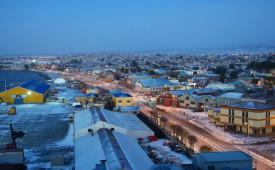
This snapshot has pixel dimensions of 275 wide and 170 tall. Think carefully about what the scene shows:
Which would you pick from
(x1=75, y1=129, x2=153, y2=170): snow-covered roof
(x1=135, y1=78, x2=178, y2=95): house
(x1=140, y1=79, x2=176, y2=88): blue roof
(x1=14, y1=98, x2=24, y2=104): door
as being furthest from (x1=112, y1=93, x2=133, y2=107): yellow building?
(x1=75, y1=129, x2=153, y2=170): snow-covered roof

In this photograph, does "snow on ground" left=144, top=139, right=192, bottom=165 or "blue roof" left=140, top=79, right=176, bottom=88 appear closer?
"snow on ground" left=144, top=139, right=192, bottom=165

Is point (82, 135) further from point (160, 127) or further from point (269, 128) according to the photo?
point (269, 128)

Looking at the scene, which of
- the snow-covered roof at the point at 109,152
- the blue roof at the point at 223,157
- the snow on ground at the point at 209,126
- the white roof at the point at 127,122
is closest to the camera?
the blue roof at the point at 223,157

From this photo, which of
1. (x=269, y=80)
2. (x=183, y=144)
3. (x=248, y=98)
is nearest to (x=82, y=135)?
(x=183, y=144)

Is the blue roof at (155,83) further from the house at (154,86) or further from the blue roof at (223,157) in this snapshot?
the blue roof at (223,157)

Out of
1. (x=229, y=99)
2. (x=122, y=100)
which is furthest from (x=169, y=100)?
(x=229, y=99)

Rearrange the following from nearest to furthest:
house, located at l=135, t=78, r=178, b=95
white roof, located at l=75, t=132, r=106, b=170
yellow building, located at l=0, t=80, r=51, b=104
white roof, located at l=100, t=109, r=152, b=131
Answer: white roof, located at l=75, t=132, r=106, b=170 → white roof, located at l=100, t=109, r=152, b=131 → yellow building, located at l=0, t=80, r=51, b=104 → house, located at l=135, t=78, r=178, b=95

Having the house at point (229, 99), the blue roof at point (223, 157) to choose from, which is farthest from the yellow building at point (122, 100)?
the blue roof at point (223, 157)

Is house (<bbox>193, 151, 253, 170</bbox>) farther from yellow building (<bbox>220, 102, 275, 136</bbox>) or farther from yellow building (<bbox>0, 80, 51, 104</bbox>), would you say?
yellow building (<bbox>0, 80, 51, 104</bbox>)
